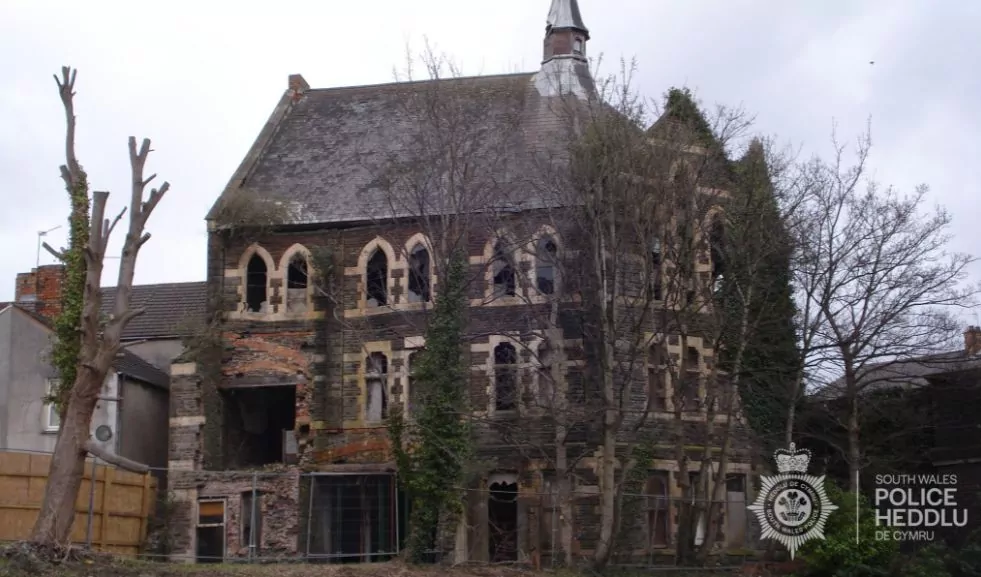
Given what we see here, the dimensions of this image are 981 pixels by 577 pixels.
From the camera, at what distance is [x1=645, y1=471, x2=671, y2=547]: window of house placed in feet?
98.2

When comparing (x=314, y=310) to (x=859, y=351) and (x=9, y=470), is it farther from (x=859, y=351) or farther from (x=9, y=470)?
(x=859, y=351)

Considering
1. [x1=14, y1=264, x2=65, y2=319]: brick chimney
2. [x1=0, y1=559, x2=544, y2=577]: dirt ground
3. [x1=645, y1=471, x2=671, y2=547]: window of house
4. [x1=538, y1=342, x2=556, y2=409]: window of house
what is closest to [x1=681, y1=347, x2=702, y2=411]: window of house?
[x1=645, y1=471, x2=671, y2=547]: window of house

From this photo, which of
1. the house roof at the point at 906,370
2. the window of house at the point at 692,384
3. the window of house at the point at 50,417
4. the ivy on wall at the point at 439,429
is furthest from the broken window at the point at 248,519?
the house roof at the point at 906,370

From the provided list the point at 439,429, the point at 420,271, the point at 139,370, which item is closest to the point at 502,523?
the point at 439,429

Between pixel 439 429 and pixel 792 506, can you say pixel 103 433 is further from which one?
pixel 792 506

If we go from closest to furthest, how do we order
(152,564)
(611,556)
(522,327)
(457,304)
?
(152,564) → (611,556) → (457,304) → (522,327)

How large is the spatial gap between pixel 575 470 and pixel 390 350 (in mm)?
6012

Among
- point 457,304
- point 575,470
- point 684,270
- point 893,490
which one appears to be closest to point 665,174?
point 684,270

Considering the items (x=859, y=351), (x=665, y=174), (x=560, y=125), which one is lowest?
(x=859, y=351)

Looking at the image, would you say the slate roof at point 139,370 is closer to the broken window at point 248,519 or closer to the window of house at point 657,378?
the broken window at point 248,519

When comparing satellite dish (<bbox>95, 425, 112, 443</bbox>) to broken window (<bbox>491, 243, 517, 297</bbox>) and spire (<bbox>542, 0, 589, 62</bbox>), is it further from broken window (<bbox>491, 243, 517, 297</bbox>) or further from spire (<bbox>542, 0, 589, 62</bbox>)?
spire (<bbox>542, 0, 589, 62</bbox>)

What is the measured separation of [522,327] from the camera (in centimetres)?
3141

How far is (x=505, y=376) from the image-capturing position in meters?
31.7

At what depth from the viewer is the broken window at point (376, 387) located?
3269 cm
